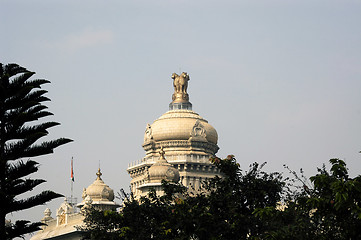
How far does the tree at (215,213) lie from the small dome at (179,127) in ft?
203

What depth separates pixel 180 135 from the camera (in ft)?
365

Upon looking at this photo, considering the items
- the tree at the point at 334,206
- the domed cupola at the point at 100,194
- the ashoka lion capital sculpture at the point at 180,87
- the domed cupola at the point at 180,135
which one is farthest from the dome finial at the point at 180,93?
the tree at the point at 334,206

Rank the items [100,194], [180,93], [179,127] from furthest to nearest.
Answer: [180,93] → [179,127] → [100,194]

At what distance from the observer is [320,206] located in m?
32.2

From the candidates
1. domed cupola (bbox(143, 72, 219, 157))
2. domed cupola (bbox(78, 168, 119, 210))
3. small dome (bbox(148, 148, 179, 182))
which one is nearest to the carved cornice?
domed cupola (bbox(143, 72, 219, 157))

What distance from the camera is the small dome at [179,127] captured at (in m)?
111

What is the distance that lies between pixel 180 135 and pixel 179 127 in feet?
3.50

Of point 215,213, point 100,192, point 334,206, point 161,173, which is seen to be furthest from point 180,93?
point 334,206

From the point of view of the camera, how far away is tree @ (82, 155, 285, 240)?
43594mm

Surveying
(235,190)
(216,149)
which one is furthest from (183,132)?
(235,190)

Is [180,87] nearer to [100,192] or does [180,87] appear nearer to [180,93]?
[180,93]

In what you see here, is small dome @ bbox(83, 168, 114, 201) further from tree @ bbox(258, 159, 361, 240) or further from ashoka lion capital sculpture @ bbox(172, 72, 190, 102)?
tree @ bbox(258, 159, 361, 240)

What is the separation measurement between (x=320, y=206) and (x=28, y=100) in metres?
17.5

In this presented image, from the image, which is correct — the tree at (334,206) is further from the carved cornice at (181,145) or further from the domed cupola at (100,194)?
the carved cornice at (181,145)
